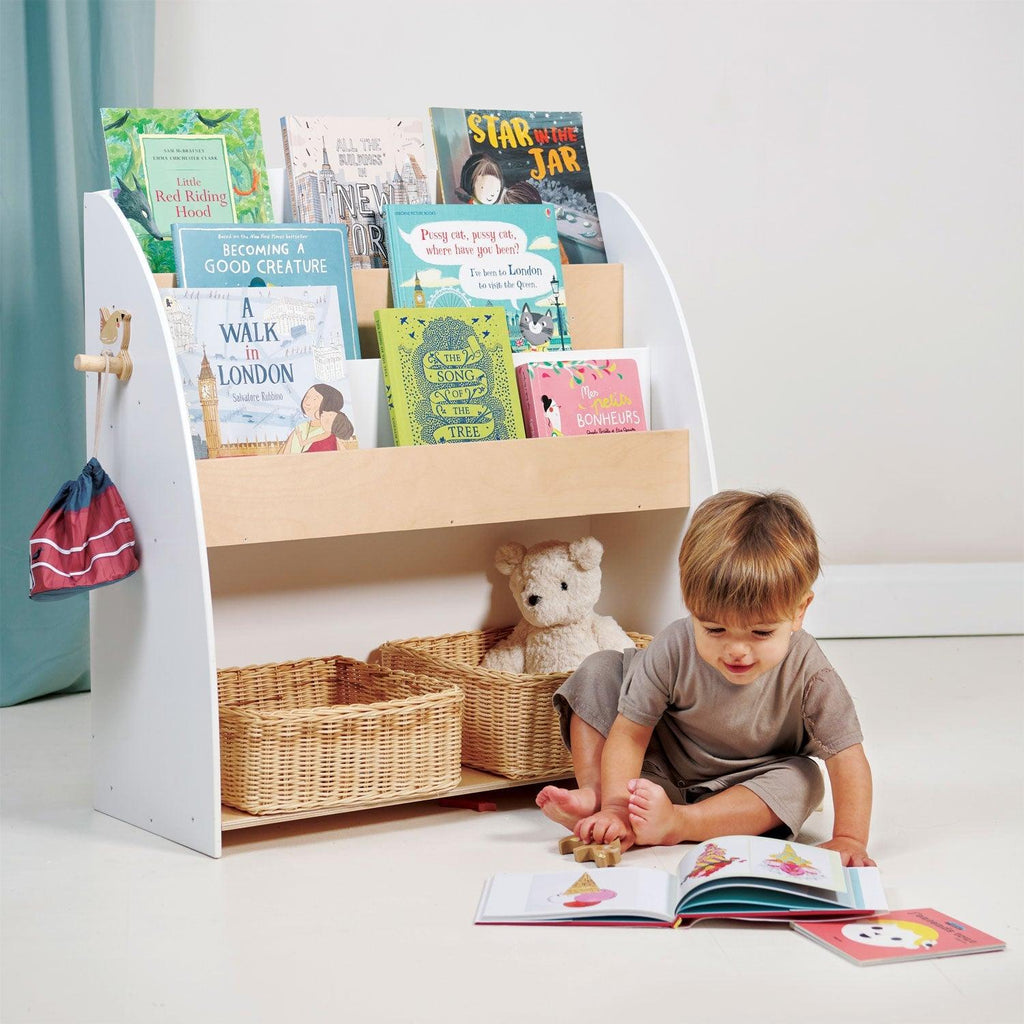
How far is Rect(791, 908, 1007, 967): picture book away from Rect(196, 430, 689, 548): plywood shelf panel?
68 centimetres

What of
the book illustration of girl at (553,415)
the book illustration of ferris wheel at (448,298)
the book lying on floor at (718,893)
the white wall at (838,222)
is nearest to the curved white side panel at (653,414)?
the book illustration of girl at (553,415)

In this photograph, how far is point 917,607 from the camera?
283cm

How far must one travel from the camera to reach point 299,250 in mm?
1687

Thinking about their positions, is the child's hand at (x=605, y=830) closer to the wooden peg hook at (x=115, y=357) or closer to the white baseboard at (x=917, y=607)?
the wooden peg hook at (x=115, y=357)

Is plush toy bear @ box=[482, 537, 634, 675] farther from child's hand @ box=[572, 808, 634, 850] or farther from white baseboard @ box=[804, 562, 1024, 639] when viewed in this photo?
white baseboard @ box=[804, 562, 1024, 639]

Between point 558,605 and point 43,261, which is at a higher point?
point 43,261

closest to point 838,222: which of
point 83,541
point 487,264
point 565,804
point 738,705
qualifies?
point 487,264

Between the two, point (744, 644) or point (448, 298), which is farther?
point (448, 298)

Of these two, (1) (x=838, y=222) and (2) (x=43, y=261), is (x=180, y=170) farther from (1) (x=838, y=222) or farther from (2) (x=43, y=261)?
(1) (x=838, y=222)

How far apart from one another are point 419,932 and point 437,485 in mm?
593

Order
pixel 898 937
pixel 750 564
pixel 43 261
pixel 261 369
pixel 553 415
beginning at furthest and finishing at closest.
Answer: pixel 43 261
pixel 553 415
pixel 261 369
pixel 750 564
pixel 898 937

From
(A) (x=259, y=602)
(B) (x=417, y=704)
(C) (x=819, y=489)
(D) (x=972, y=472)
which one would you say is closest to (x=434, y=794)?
(B) (x=417, y=704)

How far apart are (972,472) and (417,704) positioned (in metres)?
1.90

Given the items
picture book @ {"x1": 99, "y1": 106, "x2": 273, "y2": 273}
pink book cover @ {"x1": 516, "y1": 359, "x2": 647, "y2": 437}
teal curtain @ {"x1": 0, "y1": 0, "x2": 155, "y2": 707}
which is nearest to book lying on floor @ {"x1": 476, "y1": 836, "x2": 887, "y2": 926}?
pink book cover @ {"x1": 516, "y1": 359, "x2": 647, "y2": 437}
